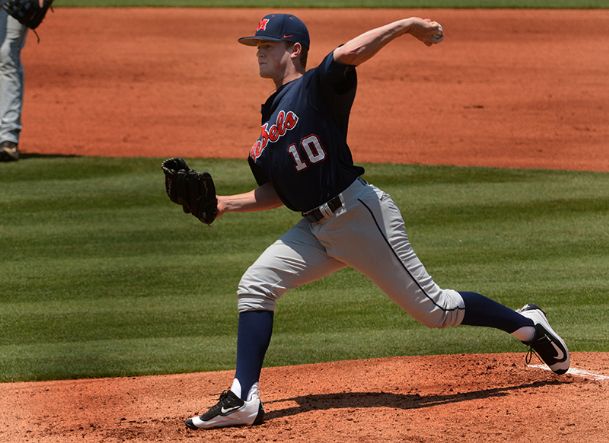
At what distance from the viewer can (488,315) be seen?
5652mm

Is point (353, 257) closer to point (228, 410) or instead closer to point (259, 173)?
point (259, 173)

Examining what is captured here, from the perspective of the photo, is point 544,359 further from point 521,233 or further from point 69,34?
point 69,34

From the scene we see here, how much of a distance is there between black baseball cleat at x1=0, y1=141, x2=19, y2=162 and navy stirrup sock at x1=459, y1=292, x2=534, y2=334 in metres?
6.89

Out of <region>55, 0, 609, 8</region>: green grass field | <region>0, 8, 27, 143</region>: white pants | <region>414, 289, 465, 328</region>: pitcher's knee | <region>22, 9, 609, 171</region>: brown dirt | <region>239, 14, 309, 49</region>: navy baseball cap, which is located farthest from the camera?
<region>55, 0, 609, 8</region>: green grass field

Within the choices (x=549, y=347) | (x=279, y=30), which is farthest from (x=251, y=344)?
(x=549, y=347)

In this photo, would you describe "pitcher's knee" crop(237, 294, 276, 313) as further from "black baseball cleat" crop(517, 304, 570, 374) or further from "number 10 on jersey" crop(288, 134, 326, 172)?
"black baseball cleat" crop(517, 304, 570, 374)

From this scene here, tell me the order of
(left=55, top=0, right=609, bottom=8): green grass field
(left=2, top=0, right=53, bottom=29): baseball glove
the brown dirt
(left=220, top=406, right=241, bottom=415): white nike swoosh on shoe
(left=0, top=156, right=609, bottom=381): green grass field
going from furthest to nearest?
(left=55, top=0, right=609, bottom=8): green grass field → the brown dirt → (left=2, top=0, right=53, bottom=29): baseball glove → (left=0, top=156, right=609, bottom=381): green grass field → (left=220, top=406, right=241, bottom=415): white nike swoosh on shoe

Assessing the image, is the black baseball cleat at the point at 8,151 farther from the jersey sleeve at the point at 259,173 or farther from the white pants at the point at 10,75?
the jersey sleeve at the point at 259,173

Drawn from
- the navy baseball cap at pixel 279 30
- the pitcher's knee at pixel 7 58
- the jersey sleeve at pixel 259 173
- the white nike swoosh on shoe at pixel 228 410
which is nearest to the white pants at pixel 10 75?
the pitcher's knee at pixel 7 58

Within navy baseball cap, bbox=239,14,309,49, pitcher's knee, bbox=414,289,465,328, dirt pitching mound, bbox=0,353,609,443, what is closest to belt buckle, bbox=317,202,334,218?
pitcher's knee, bbox=414,289,465,328

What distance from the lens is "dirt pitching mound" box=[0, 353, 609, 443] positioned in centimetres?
506

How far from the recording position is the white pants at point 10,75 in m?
11.6

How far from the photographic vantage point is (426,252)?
8.61 m

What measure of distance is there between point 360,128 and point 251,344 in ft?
26.5
